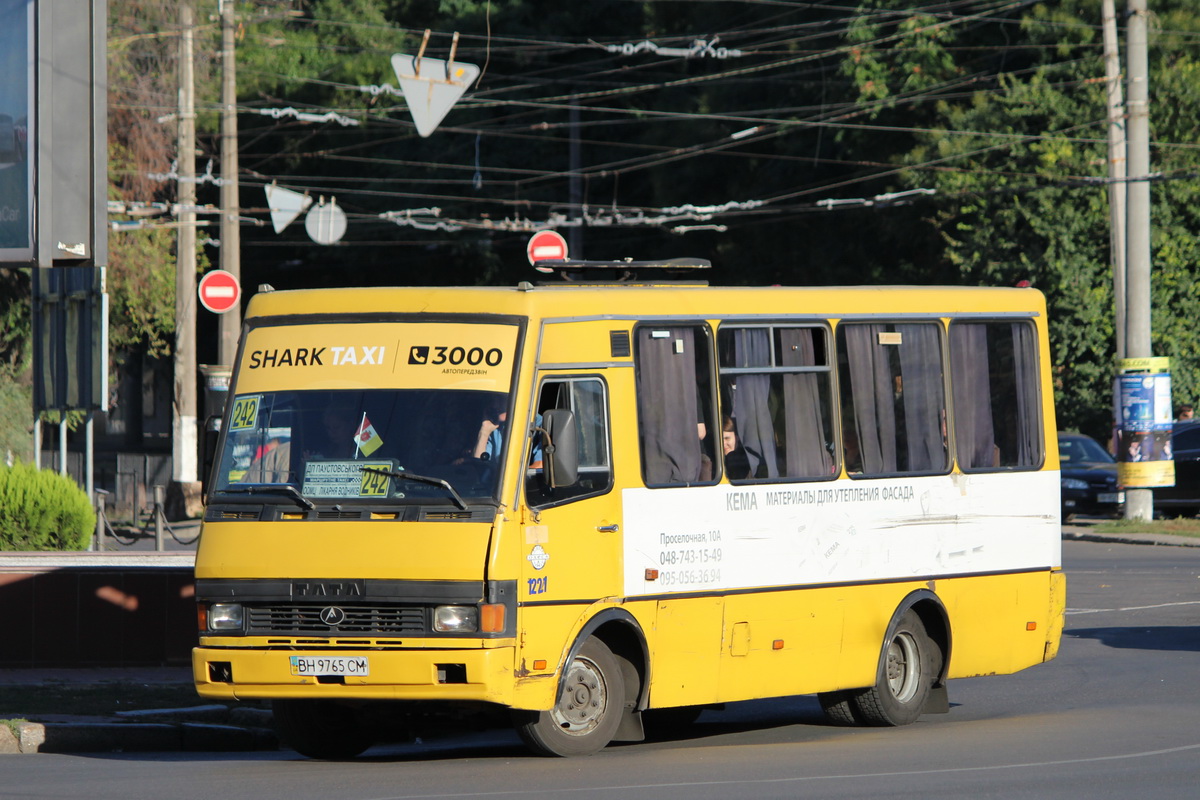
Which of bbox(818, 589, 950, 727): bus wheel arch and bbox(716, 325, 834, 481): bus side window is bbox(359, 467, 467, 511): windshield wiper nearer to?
bbox(716, 325, 834, 481): bus side window

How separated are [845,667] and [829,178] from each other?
32.0 metres

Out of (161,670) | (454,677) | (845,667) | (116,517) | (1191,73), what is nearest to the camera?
(454,677)

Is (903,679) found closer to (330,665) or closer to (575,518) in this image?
(575,518)

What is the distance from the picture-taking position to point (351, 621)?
400 inches

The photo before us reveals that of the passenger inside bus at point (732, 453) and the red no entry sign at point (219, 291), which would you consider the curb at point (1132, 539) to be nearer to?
the red no entry sign at point (219, 291)

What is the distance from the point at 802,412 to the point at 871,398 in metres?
0.67

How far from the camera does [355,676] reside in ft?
33.1

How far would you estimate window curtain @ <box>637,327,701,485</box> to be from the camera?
36.7 ft

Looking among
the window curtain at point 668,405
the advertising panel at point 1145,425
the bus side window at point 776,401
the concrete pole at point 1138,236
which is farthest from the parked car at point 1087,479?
the window curtain at point 668,405

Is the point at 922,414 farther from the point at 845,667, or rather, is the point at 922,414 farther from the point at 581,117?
the point at 581,117

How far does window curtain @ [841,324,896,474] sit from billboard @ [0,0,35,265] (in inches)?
246

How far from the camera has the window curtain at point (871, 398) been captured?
1246cm

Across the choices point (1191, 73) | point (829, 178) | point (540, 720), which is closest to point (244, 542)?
point (540, 720)

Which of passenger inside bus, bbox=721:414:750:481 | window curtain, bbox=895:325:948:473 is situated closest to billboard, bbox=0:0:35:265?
passenger inside bus, bbox=721:414:750:481
